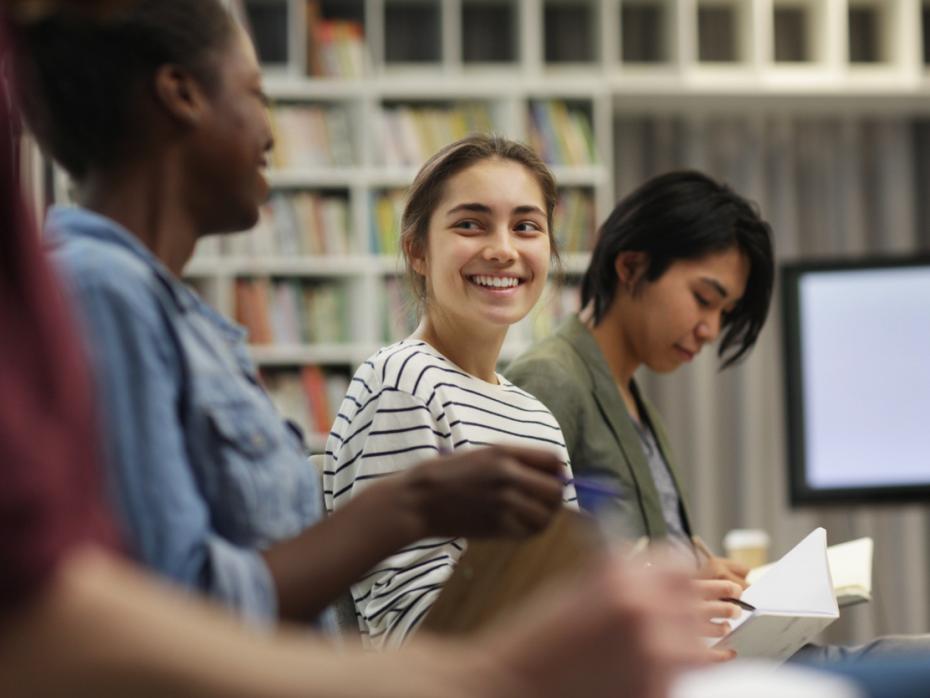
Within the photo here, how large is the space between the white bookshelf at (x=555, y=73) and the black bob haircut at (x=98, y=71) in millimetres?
3244

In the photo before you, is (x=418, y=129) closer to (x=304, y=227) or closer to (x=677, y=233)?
(x=304, y=227)

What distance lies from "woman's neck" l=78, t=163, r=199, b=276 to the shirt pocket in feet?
0.46

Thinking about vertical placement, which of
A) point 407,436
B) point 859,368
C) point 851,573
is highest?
point 407,436

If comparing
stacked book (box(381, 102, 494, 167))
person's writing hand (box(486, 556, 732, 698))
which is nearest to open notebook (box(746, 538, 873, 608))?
person's writing hand (box(486, 556, 732, 698))

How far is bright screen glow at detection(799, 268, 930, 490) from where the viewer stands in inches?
128

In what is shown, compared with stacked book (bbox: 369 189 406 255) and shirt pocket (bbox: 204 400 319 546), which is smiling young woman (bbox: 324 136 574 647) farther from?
stacked book (bbox: 369 189 406 255)

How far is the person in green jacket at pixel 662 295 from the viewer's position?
2.19 m

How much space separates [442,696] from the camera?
1.33 feet

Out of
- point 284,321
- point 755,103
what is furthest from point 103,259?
point 755,103

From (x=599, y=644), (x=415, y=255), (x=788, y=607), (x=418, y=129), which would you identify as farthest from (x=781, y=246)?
(x=599, y=644)

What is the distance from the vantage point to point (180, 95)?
0.87 metres

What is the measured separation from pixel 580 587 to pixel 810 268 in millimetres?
2983

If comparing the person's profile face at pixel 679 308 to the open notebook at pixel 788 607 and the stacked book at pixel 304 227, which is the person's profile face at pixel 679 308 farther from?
the stacked book at pixel 304 227

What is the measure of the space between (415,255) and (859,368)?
6.02 ft
